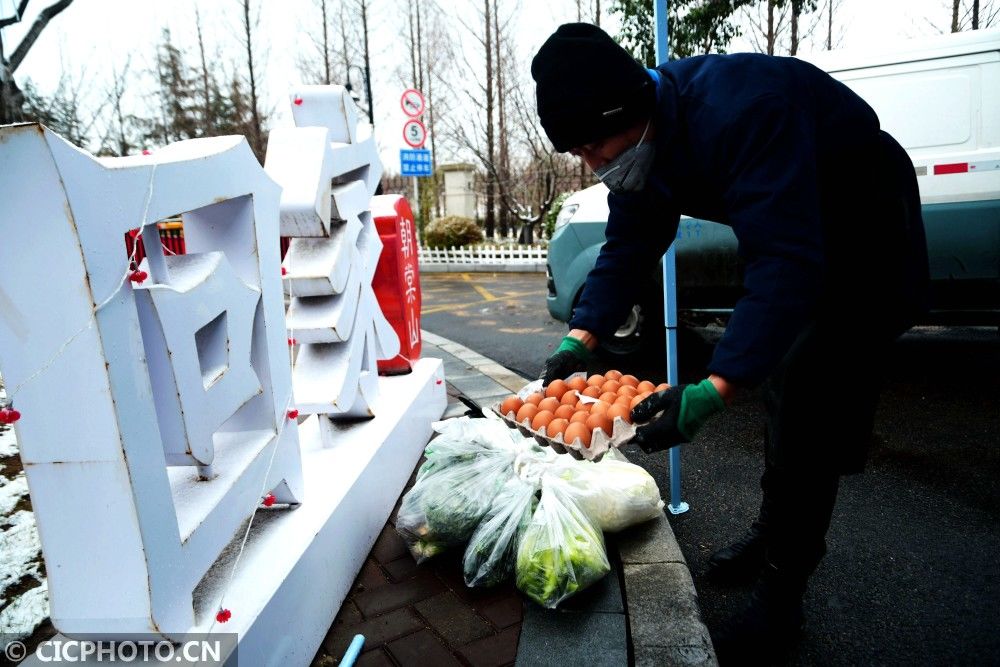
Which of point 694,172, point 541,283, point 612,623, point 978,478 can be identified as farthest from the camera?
point 541,283

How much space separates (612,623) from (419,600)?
676 millimetres

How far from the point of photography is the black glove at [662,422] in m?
1.60

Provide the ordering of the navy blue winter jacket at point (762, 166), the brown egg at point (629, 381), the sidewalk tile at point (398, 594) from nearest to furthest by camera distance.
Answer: the navy blue winter jacket at point (762, 166)
the sidewalk tile at point (398, 594)
the brown egg at point (629, 381)

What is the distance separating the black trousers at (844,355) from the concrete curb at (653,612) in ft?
1.14

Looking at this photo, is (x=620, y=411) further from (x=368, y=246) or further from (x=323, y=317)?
(x=368, y=246)

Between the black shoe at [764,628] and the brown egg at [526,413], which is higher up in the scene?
the brown egg at [526,413]

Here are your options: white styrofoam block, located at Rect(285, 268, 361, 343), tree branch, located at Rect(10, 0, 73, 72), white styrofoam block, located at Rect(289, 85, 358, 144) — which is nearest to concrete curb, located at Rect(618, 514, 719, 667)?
white styrofoam block, located at Rect(285, 268, 361, 343)

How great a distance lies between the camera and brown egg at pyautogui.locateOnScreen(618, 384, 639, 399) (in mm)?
2225

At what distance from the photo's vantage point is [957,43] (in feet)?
15.2

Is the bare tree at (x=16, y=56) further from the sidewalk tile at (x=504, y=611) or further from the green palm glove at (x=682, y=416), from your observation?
the green palm glove at (x=682, y=416)

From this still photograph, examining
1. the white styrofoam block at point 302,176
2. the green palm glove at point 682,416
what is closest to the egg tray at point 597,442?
the green palm glove at point 682,416

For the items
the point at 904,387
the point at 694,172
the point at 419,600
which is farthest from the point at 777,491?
the point at 904,387

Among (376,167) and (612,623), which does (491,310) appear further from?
(612,623)

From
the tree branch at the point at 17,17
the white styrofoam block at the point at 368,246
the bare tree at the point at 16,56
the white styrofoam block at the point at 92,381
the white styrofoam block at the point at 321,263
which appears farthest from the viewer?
the tree branch at the point at 17,17
